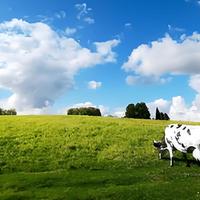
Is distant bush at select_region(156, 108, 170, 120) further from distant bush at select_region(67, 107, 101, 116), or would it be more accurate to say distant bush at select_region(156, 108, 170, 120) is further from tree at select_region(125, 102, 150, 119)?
distant bush at select_region(67, 107, 101, 116)

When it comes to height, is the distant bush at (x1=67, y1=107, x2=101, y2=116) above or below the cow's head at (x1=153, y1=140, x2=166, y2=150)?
above

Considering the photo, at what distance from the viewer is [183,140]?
131 feet

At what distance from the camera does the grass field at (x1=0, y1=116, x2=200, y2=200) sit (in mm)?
29031

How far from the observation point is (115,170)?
37969mm

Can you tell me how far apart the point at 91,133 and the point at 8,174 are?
19.3 metres

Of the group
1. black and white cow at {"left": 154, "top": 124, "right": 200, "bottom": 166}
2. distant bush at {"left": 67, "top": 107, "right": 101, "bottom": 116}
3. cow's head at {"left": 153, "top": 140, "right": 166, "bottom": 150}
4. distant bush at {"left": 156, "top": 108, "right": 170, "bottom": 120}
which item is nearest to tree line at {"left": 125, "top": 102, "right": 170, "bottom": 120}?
distant bush at {"left": 156, "top": 108, "right": 170, "bottom": 120}

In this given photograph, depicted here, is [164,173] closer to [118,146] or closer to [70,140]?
[118,146]

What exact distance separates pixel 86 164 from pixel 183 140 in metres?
8.64

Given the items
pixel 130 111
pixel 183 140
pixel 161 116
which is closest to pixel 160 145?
pixel 183 140

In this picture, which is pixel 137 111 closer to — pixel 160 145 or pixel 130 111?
pixel 130 111

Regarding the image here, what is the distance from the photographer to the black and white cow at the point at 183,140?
38.0 metres

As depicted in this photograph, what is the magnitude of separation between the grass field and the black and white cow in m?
1.20

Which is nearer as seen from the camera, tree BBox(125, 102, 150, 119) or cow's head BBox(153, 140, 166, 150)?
cow's head BBox(153, 140, 166, 150)

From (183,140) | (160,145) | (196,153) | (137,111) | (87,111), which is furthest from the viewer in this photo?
(87,111)
